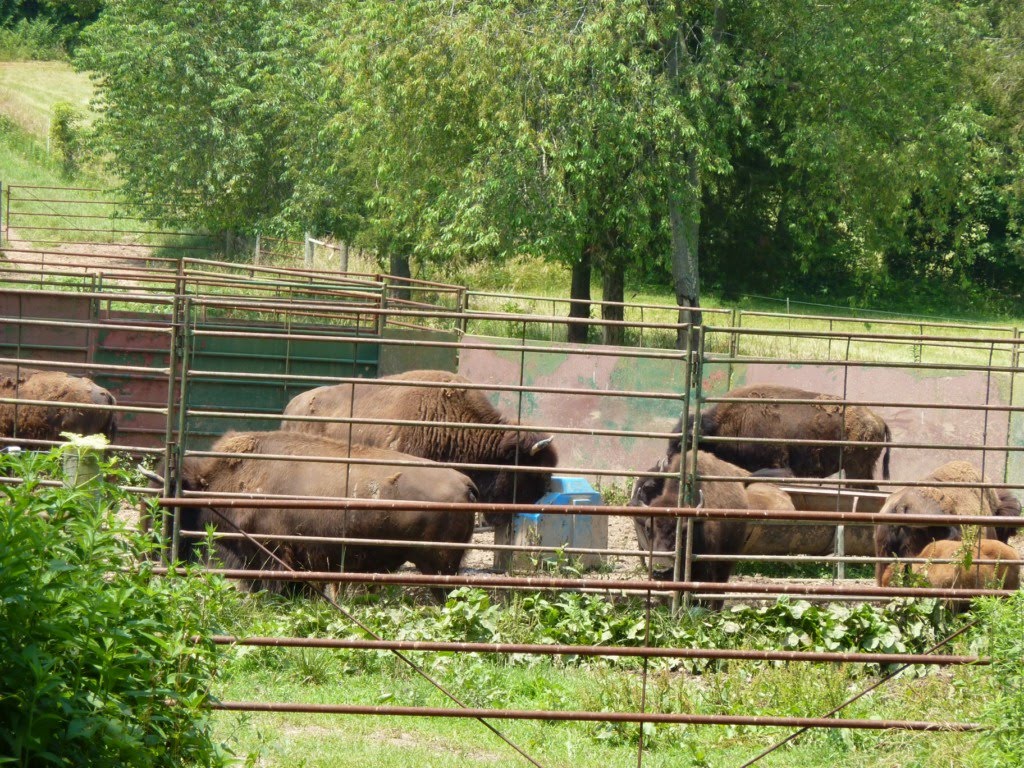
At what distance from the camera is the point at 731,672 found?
24.6ft

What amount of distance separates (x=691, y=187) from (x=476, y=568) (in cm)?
1304

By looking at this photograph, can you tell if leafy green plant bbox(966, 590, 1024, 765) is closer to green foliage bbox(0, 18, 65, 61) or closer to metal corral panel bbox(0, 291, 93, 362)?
metal corral panel bbox(0, 291, 93, 362)

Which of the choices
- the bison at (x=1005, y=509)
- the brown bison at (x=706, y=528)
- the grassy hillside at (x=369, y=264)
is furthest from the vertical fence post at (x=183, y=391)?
the grassy hillside at (x=369, y=264)

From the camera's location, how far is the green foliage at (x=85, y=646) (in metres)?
3.75

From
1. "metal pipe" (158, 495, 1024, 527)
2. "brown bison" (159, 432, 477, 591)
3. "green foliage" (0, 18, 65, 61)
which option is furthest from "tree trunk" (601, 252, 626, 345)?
"green foliage" (0, 18, 65, 61)

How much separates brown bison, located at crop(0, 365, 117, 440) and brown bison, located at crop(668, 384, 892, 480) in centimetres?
700

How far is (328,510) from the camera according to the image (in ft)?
29.9

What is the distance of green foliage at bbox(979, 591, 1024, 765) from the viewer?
525 centimetres

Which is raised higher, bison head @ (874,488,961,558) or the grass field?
bison head @ (874,488,961,558)

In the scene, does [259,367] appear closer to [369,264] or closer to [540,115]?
[540,115]

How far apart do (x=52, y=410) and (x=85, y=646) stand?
10.2m

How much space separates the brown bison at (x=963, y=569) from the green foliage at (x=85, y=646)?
19.3 ft

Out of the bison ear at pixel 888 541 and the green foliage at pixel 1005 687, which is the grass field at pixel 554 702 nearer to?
the green foliage at pixel 1005 687

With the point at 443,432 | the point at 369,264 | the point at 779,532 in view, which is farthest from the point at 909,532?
the point at 369,264
